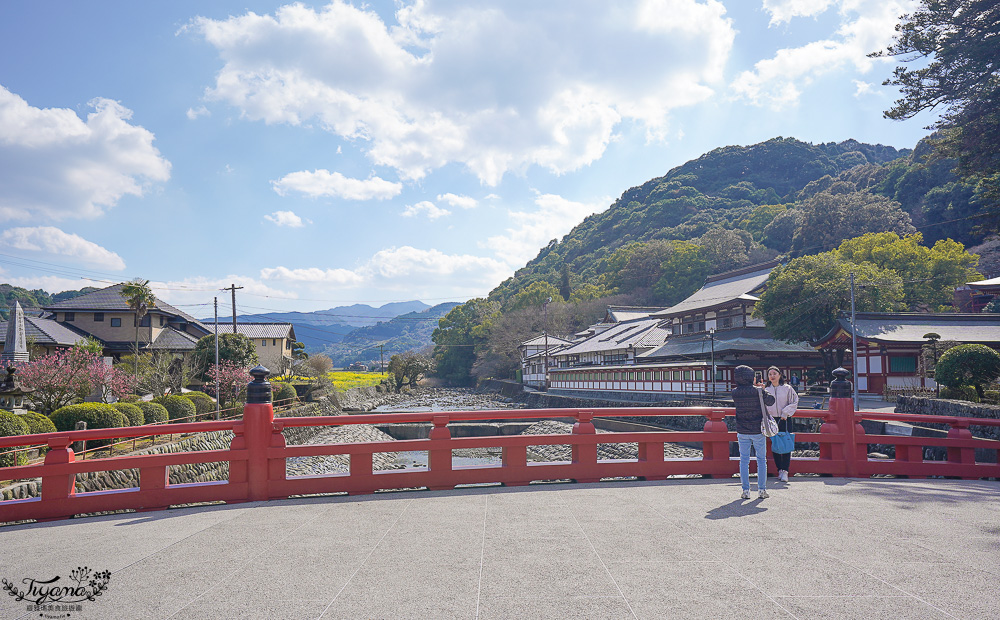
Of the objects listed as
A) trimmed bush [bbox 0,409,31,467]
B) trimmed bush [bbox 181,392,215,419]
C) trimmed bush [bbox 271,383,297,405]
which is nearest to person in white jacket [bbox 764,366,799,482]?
trimmed bush [bbox 0,409,31,467]

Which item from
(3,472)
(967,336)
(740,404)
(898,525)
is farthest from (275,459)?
(967,336)

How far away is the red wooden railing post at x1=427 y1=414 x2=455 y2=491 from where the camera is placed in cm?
718

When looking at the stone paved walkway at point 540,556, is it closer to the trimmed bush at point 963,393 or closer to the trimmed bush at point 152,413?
the trimmed bush at point 152,413

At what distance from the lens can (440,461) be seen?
7.21 m

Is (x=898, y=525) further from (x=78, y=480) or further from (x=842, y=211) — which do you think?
(x=842, y=211)

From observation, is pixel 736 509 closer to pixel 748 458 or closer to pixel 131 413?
pixel 748 458

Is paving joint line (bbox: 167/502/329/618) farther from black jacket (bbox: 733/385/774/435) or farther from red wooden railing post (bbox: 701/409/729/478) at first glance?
red wooden railing post (bbox: 701/409/729/478)

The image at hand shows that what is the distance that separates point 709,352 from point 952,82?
21011 mm

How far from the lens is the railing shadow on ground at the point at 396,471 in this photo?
6.46 metres

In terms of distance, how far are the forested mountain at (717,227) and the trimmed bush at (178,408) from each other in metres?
29.9

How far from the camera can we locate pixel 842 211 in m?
59.8

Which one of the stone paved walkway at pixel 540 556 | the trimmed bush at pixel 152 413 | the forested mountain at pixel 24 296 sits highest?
the forested mountain at pixel 24 296

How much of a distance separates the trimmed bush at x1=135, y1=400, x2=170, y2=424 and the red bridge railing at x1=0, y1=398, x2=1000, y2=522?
15.1 m

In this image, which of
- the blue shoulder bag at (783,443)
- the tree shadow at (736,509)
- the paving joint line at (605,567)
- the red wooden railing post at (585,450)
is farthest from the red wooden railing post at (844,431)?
the paving joint line at (605,567)
